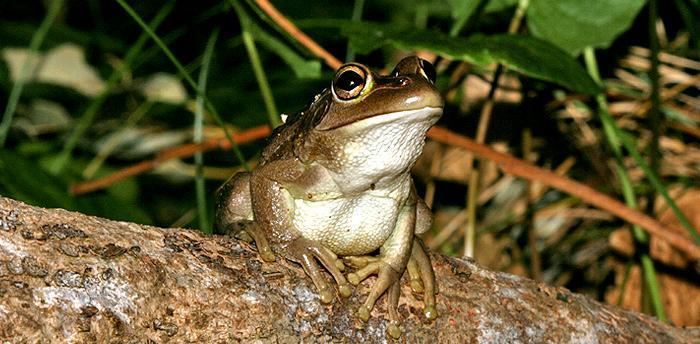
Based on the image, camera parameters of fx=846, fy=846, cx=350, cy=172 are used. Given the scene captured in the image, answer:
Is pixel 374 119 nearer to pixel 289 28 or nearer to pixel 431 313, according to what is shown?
pixel 431 313

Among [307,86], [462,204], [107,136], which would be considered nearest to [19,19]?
[107,136]

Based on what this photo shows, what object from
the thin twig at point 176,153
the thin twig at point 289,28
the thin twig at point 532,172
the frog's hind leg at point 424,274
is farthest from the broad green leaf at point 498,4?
the frog's hind leg at point 424,274

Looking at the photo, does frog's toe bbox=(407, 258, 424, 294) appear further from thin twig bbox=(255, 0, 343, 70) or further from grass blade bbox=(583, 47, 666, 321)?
grass blade bbox=(583, 47, 666, 321)

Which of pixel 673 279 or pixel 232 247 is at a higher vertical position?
pixel 232 247

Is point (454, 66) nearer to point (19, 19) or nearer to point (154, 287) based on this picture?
point (154, 287)

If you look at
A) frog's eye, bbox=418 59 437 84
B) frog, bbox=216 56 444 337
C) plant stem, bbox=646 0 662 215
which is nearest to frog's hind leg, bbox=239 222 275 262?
frog, bbox=216 56 444 337

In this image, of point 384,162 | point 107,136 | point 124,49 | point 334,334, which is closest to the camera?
point 334,334
